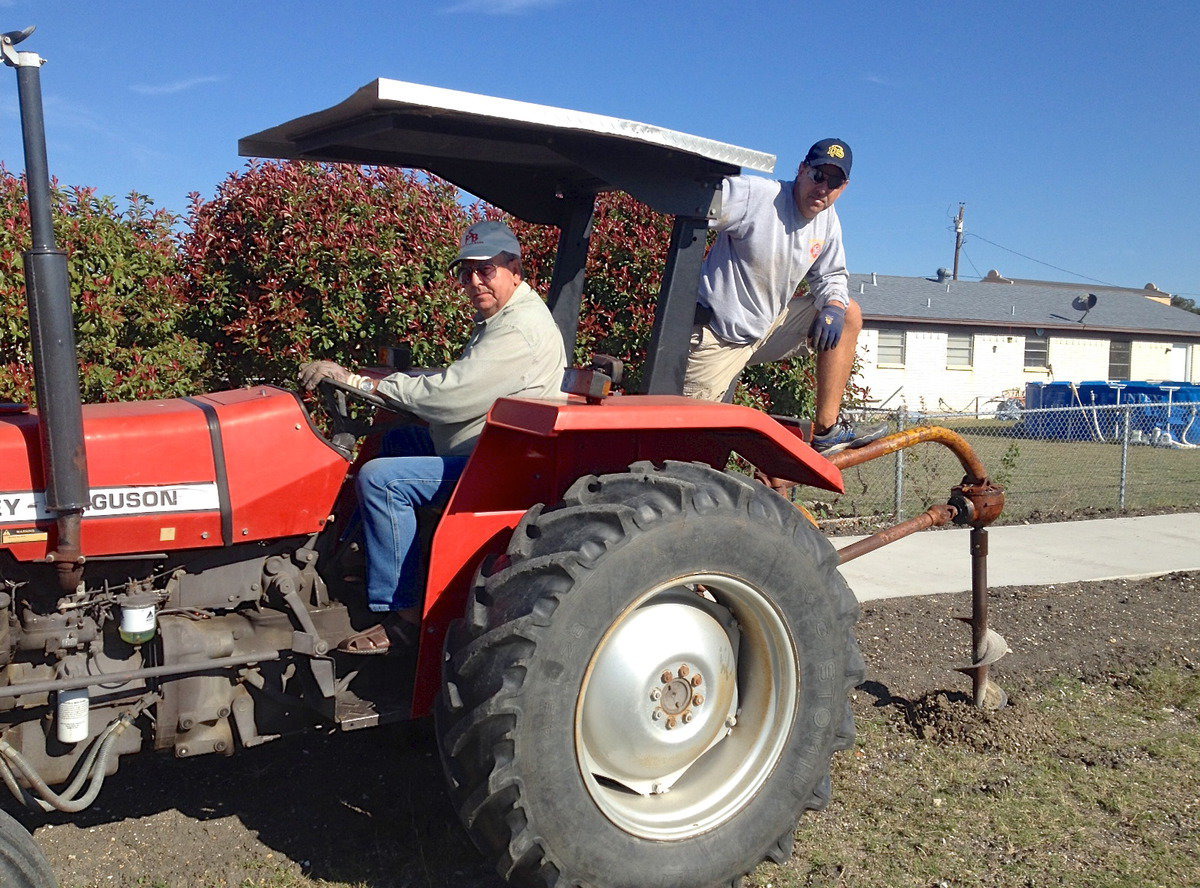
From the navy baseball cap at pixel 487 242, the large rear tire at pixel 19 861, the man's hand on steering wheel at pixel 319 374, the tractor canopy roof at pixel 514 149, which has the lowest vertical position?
the large rear tire at pixel 19 861

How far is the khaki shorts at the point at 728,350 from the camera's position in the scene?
391 cm

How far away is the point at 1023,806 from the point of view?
11.2 feet

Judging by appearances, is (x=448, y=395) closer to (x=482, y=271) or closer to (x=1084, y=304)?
(x=482, y=271)

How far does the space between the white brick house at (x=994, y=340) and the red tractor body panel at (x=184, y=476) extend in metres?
25.5

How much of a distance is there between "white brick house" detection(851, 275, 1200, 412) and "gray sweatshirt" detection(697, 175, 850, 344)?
24000mm

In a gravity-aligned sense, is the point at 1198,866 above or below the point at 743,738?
below

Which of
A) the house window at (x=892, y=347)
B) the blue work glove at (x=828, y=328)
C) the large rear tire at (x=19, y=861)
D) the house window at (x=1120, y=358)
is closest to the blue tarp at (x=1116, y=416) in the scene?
the house window at (x=892, y=347)

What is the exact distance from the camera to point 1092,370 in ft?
104

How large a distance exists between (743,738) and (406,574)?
1082mm

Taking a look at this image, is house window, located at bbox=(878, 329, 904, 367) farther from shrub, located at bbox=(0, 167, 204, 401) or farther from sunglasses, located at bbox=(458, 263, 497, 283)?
sunglasses, located at bbox=(458, 263, 497, 283)

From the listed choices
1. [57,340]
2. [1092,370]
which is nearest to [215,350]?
[57,340]

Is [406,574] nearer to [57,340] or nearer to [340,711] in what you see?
[340,711]

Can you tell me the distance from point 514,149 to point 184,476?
1549mm

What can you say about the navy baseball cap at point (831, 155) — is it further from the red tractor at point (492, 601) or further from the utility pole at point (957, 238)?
the utility pole at point (957, 238)
